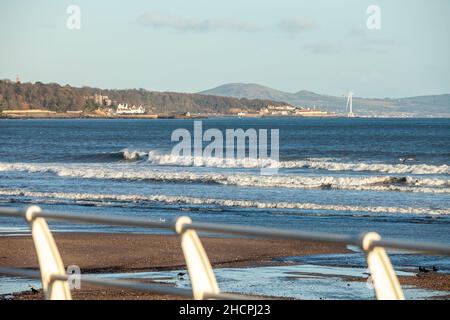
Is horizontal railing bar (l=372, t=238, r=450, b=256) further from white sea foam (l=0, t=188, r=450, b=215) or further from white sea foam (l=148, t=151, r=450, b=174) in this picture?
white sea foam (l=148, t=151, r=450, b=174)

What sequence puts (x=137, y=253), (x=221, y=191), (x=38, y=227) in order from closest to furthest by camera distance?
(x=38, y=227) → (x=137, y=253) → (x=221, y=191)

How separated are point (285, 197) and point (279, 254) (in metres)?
13.2

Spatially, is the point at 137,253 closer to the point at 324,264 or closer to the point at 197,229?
the point at 324,264

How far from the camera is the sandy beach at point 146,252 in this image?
15133 millimetres

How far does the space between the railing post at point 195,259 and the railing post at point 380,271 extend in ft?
2.88

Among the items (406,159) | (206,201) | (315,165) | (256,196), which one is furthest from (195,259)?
(406,159)

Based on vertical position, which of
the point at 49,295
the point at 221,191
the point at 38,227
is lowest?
the point at 221,191

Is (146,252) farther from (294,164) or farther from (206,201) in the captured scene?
(294,164)

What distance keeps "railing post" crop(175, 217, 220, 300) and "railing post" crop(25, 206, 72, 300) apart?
95cm

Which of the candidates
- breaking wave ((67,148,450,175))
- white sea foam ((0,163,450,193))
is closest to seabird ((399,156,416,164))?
breaking wave ((67,148,450,175))

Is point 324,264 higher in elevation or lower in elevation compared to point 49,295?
lower

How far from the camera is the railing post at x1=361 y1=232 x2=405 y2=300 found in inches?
157

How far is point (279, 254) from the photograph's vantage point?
1747 centimetres
